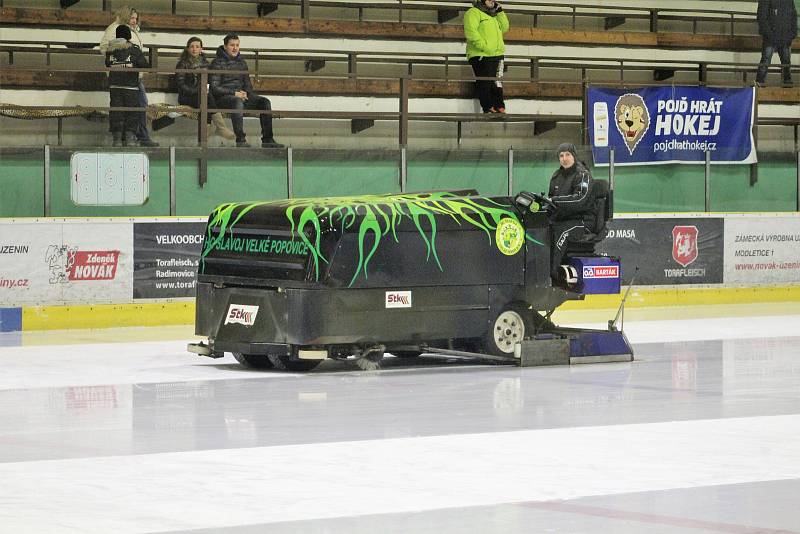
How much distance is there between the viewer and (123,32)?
18797mm

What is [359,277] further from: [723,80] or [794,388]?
[723,80]

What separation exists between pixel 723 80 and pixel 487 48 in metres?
6.15

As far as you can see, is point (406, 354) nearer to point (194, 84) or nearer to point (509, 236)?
point (509, 236)

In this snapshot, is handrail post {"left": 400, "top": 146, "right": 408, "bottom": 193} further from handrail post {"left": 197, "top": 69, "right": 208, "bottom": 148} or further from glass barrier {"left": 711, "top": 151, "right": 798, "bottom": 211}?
glass barrier {"left": 711, "top": 151, "right": 798, "bottom": 211}

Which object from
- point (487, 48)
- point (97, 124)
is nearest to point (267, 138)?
point (97, 124)

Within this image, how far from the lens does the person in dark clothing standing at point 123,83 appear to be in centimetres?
1797

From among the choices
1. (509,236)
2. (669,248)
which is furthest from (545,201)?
(669,248)

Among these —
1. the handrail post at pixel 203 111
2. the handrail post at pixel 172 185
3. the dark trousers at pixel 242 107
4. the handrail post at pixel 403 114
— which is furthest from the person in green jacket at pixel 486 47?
the handrail post at pixel 172 185

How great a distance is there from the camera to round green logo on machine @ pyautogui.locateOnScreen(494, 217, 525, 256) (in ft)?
45.0

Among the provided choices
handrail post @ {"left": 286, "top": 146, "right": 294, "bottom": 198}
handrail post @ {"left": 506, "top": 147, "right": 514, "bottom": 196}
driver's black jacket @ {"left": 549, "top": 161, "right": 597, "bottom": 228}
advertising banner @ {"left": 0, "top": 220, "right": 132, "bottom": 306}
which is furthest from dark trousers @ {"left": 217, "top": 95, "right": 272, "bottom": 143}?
driver's black jacket @ {"left": 549, "top": 161, "right": 597, "bottom": 228}

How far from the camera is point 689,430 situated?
32.7 ft

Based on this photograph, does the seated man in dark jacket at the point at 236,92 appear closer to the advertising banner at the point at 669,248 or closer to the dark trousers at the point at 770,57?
the advertising banner at the point at 669,248

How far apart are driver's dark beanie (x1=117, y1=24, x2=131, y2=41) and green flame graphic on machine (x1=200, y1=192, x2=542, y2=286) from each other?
5.68m

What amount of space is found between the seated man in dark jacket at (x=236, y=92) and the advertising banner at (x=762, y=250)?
6221 mm
